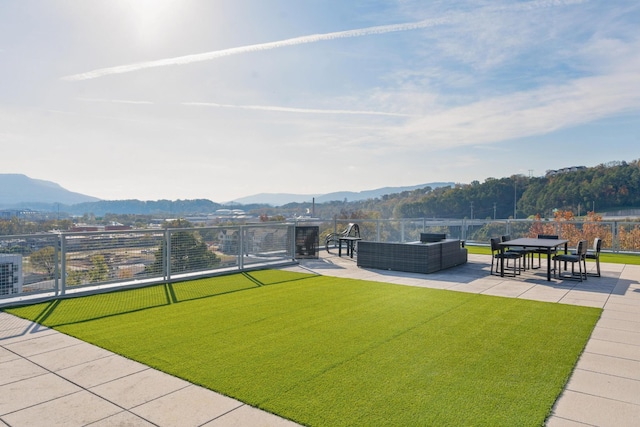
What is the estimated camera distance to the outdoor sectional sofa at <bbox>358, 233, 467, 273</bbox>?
868cm

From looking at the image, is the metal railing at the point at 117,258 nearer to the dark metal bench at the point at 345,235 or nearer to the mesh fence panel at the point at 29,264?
the mesh fence panel at the point at 29,264

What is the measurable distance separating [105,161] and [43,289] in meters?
29.4

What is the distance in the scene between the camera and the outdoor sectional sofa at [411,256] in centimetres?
868

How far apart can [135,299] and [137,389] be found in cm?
356

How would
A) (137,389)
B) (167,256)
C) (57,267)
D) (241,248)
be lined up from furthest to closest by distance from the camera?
1. (241,248)
2. (167,256)
3. (57,267)
4. (137,389)

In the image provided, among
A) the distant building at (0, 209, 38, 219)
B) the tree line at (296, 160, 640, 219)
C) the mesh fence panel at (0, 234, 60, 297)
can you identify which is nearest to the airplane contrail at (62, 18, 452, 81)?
the distant building at (0, 209, 38, 219)

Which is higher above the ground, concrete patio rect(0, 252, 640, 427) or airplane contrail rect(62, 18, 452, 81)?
airplane contrail rect(62, 18, 452, 81)

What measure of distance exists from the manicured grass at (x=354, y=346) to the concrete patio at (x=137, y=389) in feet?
0.45

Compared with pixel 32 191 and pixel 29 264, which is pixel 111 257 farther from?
pixel 32 191

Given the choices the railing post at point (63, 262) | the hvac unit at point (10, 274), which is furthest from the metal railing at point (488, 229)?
the hvac unit at point (10, 274)

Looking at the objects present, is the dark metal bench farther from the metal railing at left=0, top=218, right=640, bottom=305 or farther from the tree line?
the tree line

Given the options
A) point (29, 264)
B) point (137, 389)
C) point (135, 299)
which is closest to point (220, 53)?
point (29, 264)

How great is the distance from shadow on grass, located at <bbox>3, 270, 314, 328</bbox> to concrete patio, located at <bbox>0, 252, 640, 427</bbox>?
0.37 meters

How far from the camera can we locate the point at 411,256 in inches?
348
